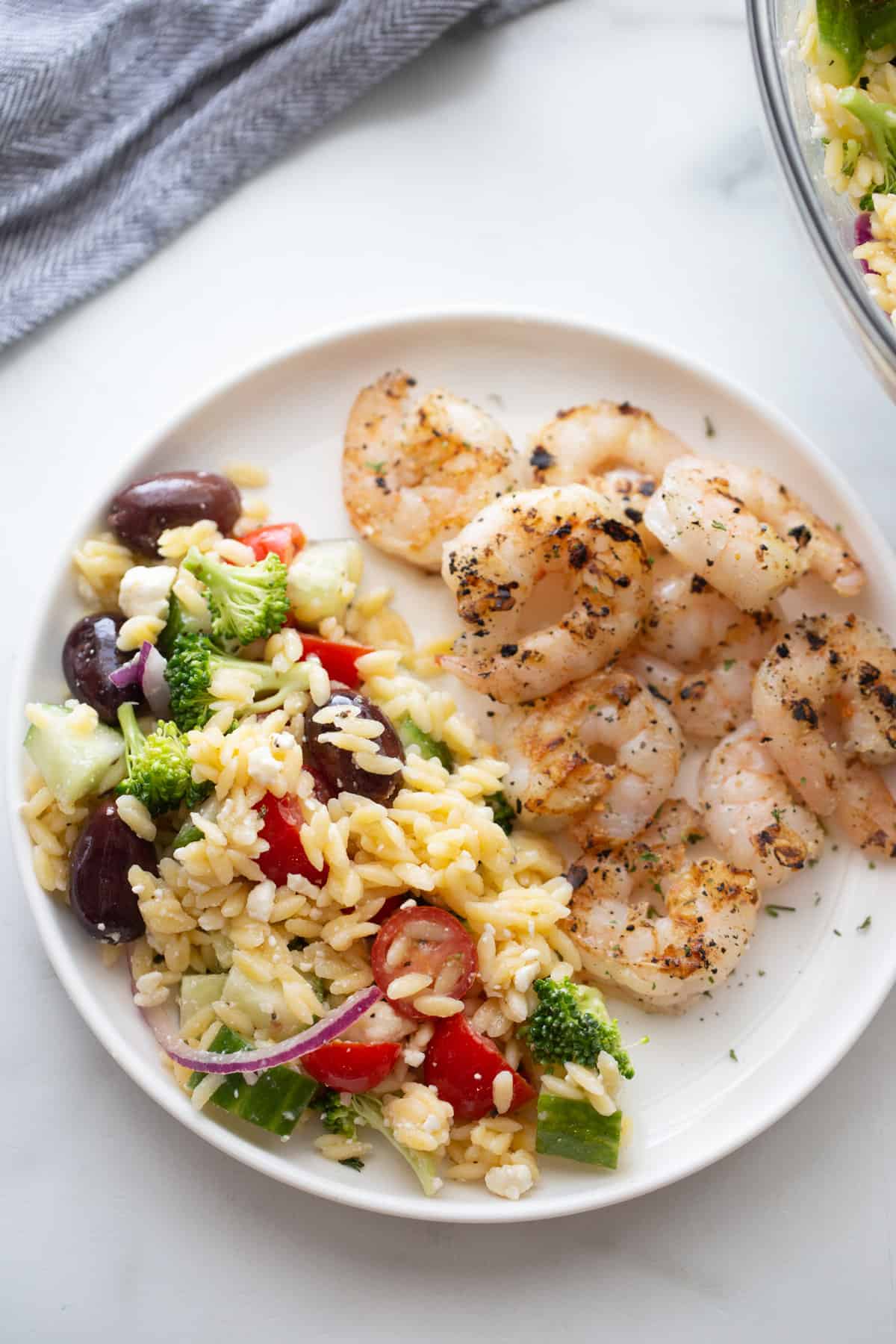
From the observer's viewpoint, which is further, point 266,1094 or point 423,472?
point 423,472

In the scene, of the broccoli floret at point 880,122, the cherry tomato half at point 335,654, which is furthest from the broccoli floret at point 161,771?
the broccoli floret at point 880,122

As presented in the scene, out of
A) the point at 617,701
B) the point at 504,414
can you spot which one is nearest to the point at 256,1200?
the point at 617,701

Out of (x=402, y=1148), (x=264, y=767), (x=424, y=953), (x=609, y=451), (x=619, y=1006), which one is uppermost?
(x=609, y=451)

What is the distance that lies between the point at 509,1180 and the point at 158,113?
306cm

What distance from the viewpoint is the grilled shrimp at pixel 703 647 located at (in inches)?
123

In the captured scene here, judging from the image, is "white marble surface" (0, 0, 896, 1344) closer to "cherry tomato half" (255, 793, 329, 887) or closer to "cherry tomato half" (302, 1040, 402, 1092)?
"cherry tomato half" (302, 1040, 402, 1092)

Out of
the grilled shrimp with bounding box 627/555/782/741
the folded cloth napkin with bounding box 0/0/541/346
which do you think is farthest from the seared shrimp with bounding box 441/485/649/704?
the folded cloth napkin with bounding box 0/0/541/346

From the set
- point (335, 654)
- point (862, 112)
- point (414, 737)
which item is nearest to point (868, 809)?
point (414, 737)

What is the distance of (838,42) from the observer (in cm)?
270

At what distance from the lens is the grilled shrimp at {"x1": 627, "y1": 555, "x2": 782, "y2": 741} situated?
3.12m

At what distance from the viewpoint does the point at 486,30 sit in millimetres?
3631

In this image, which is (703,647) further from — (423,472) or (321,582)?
(321,582)

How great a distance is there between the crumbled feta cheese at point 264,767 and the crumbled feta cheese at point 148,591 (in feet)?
1.55

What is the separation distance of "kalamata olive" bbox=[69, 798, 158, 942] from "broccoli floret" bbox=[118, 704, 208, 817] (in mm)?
83
